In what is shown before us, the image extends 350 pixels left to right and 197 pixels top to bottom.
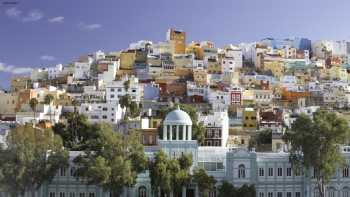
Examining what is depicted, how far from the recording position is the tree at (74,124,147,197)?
40000 millimetres

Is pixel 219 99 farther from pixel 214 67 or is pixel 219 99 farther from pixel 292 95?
pixel 214 67

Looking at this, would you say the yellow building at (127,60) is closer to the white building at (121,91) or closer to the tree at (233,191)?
the white building at (121,91)

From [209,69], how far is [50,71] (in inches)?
870

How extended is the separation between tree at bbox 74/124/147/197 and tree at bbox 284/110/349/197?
31.1 ft

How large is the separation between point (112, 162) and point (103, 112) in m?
26.4

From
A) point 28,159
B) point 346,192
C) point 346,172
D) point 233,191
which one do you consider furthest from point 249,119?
point 28,159

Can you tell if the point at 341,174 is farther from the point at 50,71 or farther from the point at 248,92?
the point at 50,71

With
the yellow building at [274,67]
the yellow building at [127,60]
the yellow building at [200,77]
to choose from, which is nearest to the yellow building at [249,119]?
the yellow building at [200,77]

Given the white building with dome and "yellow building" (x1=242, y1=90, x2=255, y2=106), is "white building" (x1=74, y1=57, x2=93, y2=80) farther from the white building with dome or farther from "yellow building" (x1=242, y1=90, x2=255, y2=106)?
the white building with dome

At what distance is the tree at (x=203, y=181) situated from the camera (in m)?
40.9

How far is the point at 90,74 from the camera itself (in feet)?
306

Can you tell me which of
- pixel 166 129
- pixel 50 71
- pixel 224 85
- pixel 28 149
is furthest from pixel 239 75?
pixel 28 149

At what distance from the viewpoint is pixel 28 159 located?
40312 mm

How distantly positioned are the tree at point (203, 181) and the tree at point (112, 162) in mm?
3169
